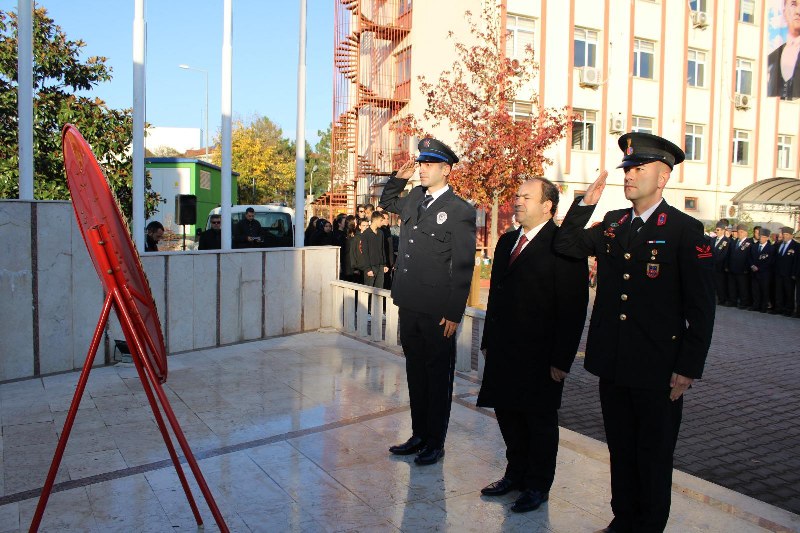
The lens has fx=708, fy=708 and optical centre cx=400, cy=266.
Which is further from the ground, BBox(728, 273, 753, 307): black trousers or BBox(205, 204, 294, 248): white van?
BBox(205, 204, 294, 248): white van

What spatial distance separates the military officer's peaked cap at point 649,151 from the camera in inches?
136

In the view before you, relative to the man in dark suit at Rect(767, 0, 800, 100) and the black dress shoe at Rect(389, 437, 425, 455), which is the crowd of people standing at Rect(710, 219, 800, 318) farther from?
the black dress shoe at Rect(389, 437, 425, 455)

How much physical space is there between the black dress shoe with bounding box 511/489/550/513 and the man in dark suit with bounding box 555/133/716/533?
1.70ft

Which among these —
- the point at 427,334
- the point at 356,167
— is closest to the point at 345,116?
the point at 356,167

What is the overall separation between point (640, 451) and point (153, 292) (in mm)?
6033

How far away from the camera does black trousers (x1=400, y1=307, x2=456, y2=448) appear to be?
485 centimetres

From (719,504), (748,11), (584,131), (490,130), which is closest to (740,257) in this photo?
(490,130)

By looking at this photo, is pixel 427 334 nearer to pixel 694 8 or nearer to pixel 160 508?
pixel 160 508

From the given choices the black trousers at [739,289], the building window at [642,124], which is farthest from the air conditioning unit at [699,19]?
the black trousers at [739,289]

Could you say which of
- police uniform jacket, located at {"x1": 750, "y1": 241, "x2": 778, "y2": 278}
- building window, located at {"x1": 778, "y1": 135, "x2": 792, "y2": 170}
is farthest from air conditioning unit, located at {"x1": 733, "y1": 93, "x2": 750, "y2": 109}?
police uniform jacket, located at {"x1": 750, "y1": 241, "x2": 778, "y2": 278}

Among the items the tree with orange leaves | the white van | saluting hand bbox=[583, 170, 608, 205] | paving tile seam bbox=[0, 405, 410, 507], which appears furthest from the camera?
the tree with orange leaves

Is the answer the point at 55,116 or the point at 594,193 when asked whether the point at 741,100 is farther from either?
the point at 594,193

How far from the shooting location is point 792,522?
13.0 feet

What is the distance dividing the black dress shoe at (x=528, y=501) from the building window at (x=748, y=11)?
31.3 meters
